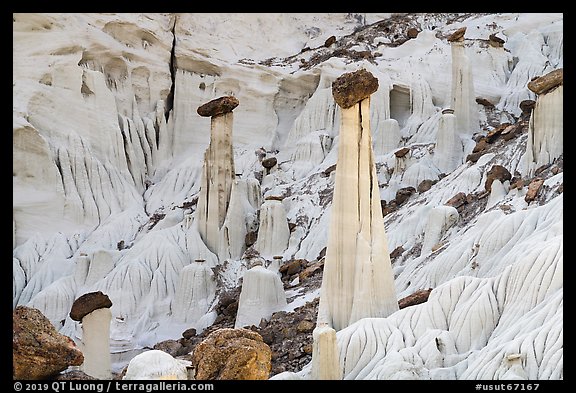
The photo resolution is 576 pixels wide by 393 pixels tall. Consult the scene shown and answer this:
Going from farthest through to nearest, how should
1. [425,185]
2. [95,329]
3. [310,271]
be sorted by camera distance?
[425,185] < [310,271] < [95,329]

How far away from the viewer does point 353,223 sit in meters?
19.0

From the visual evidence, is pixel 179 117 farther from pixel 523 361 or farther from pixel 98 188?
pixel 523 361

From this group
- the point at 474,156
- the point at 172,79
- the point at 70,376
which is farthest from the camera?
the point at 172,79

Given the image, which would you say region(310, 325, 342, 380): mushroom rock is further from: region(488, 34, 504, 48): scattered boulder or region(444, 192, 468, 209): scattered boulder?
region(488, 34, 504, 48): scattered boulder

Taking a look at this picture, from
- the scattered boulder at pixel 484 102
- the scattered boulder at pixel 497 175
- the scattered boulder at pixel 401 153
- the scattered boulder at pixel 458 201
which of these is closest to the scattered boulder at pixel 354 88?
the scattered boulder at pixel 497 175

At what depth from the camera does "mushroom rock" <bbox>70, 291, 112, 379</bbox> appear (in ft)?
63.7

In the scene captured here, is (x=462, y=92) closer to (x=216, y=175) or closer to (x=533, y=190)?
(x=216, y=175)

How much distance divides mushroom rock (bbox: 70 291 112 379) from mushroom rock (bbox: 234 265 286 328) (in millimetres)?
4966

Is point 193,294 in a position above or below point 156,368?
above

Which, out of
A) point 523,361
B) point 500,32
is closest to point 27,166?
point 500,32

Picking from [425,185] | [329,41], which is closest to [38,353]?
[425,185]

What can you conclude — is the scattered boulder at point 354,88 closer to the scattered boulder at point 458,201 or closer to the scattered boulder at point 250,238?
the scattered boulder at point 458,201

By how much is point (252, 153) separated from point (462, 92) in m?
9.53

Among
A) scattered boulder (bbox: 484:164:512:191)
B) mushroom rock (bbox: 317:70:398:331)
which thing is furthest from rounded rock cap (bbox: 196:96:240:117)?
mushroom rock (bbox: 317:70:398:331)
